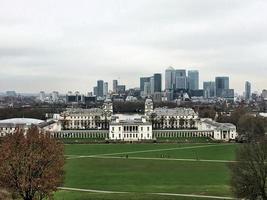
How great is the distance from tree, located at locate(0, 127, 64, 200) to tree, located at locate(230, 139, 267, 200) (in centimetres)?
1055

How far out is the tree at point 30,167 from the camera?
92.3 feet

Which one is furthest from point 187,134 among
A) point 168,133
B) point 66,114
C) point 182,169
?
point 182,169

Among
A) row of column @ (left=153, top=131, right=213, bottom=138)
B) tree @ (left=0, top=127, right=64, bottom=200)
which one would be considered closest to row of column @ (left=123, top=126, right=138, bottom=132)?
row of column @ (left=153, top=131, right=213, bottom=138)

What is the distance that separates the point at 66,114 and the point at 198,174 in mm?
97036

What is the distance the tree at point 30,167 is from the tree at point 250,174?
34.6 feet

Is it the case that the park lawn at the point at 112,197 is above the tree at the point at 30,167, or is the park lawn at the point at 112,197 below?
below

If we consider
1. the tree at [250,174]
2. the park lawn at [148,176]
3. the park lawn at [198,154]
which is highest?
the tree at [250,174]

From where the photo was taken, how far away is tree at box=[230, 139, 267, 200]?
31.8 metres

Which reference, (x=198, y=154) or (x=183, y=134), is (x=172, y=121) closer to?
(x=183, y=134)

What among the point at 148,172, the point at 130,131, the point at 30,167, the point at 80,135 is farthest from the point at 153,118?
the point at 30,167

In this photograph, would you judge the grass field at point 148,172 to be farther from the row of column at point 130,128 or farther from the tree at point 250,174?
the row of column at point 130,128

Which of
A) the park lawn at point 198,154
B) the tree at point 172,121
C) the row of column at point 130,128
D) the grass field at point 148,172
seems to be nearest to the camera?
the grass field at point 148,172

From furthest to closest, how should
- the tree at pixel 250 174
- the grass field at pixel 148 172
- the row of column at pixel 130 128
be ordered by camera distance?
1. the row of column at pixel 130 128
2. the grass field at pixel 148 172
3. the tree at pixel 250 174

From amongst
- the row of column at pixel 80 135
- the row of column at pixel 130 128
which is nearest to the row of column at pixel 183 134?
the row of column at pixel 130 128
